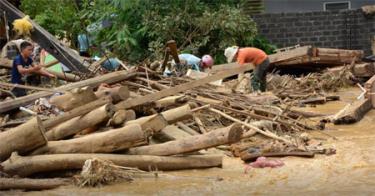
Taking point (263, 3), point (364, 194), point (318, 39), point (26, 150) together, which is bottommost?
point (364, 194)

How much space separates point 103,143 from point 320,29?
45.9 ft

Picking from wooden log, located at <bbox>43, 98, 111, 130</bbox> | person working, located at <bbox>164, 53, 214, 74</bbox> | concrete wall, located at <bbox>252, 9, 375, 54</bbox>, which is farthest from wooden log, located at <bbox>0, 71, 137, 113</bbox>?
concrete wall, located at <bbox>252, 9, 375, 54</bbox>

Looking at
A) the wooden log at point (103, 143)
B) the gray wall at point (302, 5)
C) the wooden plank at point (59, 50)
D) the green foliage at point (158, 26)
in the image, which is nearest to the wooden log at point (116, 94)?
the wooden log at point (103, 143)

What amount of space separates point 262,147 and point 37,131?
10.0 ft

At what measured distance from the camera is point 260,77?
14.6m

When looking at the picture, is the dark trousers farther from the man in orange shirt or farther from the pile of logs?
the pile of logs

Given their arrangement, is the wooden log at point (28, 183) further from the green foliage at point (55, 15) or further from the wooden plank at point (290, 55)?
the green foliage at point (55, 15)

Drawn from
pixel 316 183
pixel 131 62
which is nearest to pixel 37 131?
pixel 316 183

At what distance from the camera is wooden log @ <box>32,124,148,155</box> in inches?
292

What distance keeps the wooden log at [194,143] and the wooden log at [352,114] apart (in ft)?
12.3

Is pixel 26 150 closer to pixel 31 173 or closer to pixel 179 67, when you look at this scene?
pixel 31 173

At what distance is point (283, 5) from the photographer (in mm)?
22984

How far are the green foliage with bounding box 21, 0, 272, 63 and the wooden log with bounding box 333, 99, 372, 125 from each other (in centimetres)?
681

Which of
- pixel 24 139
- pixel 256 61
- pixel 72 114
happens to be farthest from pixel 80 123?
pixel 256 61
